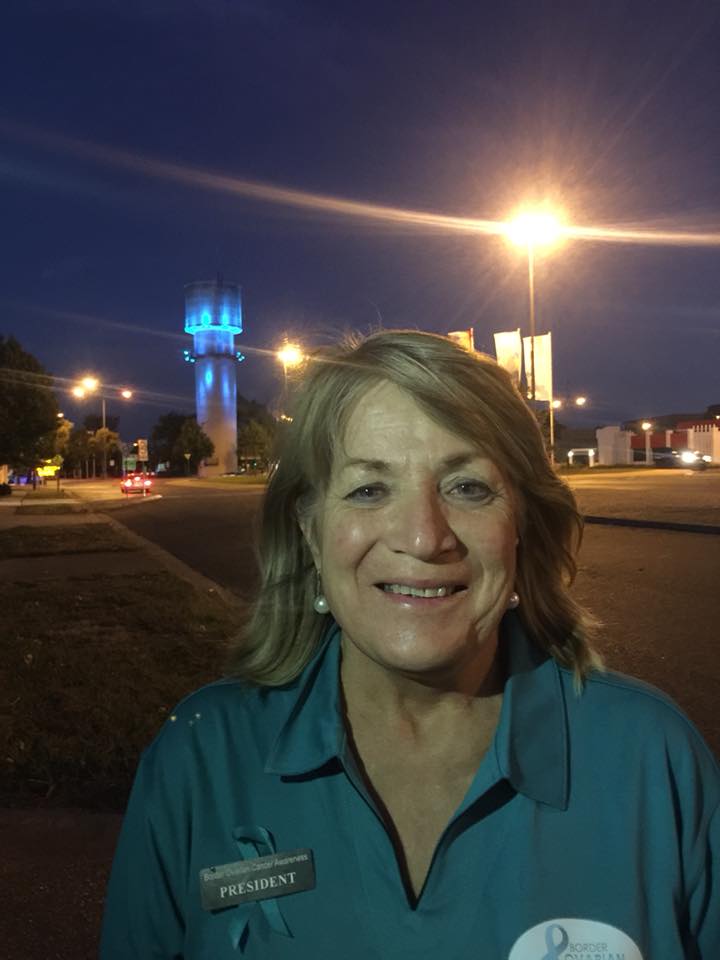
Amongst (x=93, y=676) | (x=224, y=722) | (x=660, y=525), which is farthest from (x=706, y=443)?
(x=224, y=722)

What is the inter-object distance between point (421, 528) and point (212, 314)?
13640 cm

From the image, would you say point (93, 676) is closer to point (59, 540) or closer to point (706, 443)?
point (59, 540)

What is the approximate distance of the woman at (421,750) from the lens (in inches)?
66.1

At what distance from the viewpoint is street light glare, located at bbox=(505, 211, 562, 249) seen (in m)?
26.0

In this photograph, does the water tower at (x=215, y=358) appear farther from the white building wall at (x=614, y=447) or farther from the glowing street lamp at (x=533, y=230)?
the glowing street lamp at (x=533, y=230)

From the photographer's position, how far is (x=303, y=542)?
233 centimetres

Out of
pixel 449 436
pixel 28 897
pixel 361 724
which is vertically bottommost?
pixel 28 897

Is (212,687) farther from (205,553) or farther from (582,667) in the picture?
(205,553)

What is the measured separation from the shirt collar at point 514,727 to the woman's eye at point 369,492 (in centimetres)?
40

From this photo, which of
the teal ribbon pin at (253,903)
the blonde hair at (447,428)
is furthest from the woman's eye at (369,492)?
the teal ribbon pin at (253,903)

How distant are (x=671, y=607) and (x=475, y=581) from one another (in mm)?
9578

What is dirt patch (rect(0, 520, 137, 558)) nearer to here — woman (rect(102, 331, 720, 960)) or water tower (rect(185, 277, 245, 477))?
woman (rect(102, 331, 720, 960))

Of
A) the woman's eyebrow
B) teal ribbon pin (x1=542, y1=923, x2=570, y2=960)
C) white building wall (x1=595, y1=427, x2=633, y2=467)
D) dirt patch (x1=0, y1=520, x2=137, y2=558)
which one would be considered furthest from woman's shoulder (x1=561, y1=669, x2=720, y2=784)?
white building wall (x1=595, y1=427, x2=633, y2=467)

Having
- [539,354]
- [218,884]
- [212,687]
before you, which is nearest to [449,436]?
[212,687]
